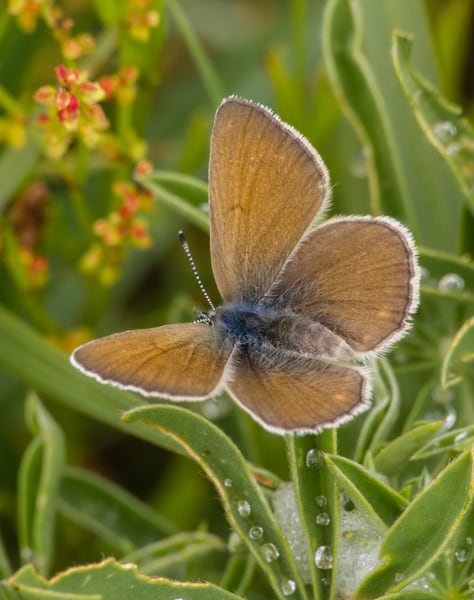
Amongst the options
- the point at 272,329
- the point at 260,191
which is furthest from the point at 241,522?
the point at 260,191

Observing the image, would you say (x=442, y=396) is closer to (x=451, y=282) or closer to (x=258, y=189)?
(x=451, y=282)

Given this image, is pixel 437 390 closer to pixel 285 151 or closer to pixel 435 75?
pixel 285 151

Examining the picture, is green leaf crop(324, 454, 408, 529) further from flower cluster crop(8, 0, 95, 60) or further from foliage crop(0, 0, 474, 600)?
flower cluster crop(8, 0, 95, 60)

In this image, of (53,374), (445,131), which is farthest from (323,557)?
(445,131)

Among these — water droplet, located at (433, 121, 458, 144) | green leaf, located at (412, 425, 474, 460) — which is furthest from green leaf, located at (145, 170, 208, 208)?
green leaf, located at (412, 425, 474, 460)

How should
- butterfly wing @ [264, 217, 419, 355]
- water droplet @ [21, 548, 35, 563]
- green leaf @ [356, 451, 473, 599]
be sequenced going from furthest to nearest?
water droplet @ [21, 548, 35, 563] → butterfly wing @ [264, 217, 419, 355] → green leaf @ [356, 451, 473, 599]

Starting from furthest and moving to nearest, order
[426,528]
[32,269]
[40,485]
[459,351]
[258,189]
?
[32,269], [40,485], [258,189], [459,351], [426,528]
